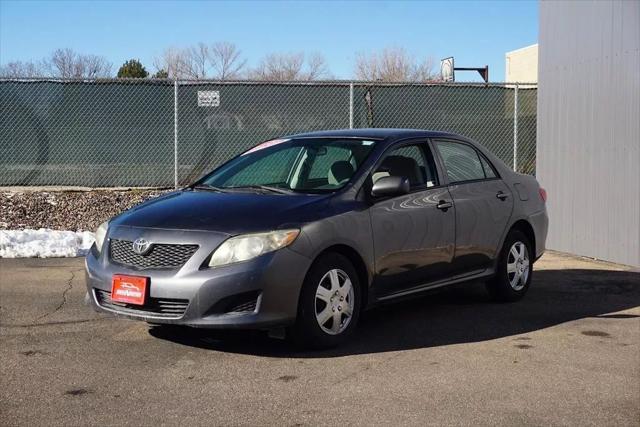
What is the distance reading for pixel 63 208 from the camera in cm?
1163

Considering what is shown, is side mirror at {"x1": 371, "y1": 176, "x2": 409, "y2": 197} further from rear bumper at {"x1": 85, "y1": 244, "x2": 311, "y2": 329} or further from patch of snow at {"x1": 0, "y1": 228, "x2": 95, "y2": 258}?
patch of snow at {"x1": 0, "y1": 228, "x2": 95, "y2": 258}

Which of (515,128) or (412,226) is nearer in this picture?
(412,226)

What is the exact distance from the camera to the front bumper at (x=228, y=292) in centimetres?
504

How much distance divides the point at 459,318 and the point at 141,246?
2.85 m

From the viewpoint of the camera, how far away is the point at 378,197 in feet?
19.5

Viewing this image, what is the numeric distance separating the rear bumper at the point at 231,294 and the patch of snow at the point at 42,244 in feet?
15.7

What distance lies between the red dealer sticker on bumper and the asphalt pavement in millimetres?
415

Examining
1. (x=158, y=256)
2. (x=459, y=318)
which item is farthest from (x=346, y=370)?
(x=459, y=318)

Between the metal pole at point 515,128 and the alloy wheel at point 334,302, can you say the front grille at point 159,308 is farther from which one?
the metal pole at point 515,128

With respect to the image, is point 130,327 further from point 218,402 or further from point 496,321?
point 496,321

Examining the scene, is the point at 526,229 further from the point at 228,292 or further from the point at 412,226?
the point at 228,292

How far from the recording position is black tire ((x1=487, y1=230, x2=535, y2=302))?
7199 mm

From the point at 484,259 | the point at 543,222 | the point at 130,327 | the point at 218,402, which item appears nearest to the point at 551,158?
the point at 543,222

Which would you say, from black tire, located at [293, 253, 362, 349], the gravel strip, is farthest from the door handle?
the gravel strip
